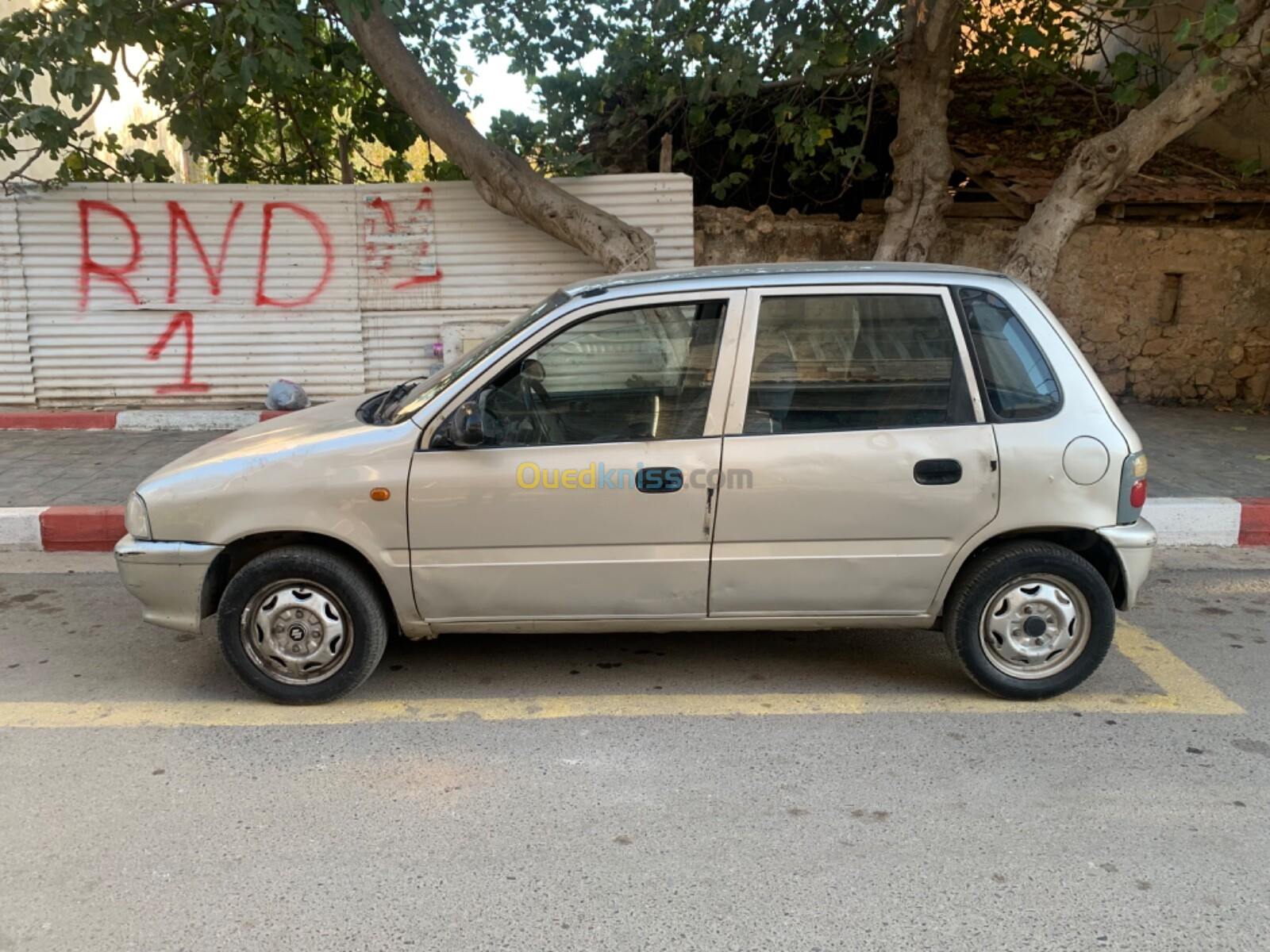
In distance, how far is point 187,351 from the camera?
9062 mm

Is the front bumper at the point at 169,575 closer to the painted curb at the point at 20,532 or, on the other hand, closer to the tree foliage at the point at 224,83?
the painted curb at the point at 20,532

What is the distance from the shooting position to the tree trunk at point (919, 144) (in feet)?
26.0

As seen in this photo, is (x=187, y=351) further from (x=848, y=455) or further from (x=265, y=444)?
(x=848, y=455)

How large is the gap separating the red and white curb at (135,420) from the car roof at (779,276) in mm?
5617

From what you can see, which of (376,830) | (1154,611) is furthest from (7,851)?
(1154,611)

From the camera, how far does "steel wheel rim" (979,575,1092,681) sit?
377cm

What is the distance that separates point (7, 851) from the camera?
293 centimetres

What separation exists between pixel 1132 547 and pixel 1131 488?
0.23 meters

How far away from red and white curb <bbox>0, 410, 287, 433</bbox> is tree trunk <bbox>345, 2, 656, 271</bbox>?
272 centimetres

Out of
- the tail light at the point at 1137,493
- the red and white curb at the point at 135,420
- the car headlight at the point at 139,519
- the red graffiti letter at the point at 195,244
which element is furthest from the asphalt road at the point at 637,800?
the red graffiti letter at the point at 195,244

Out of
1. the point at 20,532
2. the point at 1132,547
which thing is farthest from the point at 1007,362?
the point at 20,532

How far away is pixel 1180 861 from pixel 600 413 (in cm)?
238

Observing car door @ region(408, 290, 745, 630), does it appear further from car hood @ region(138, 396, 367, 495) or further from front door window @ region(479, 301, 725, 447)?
car hood @ region(138, 396, 367, 495)

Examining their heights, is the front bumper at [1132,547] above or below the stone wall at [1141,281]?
below
